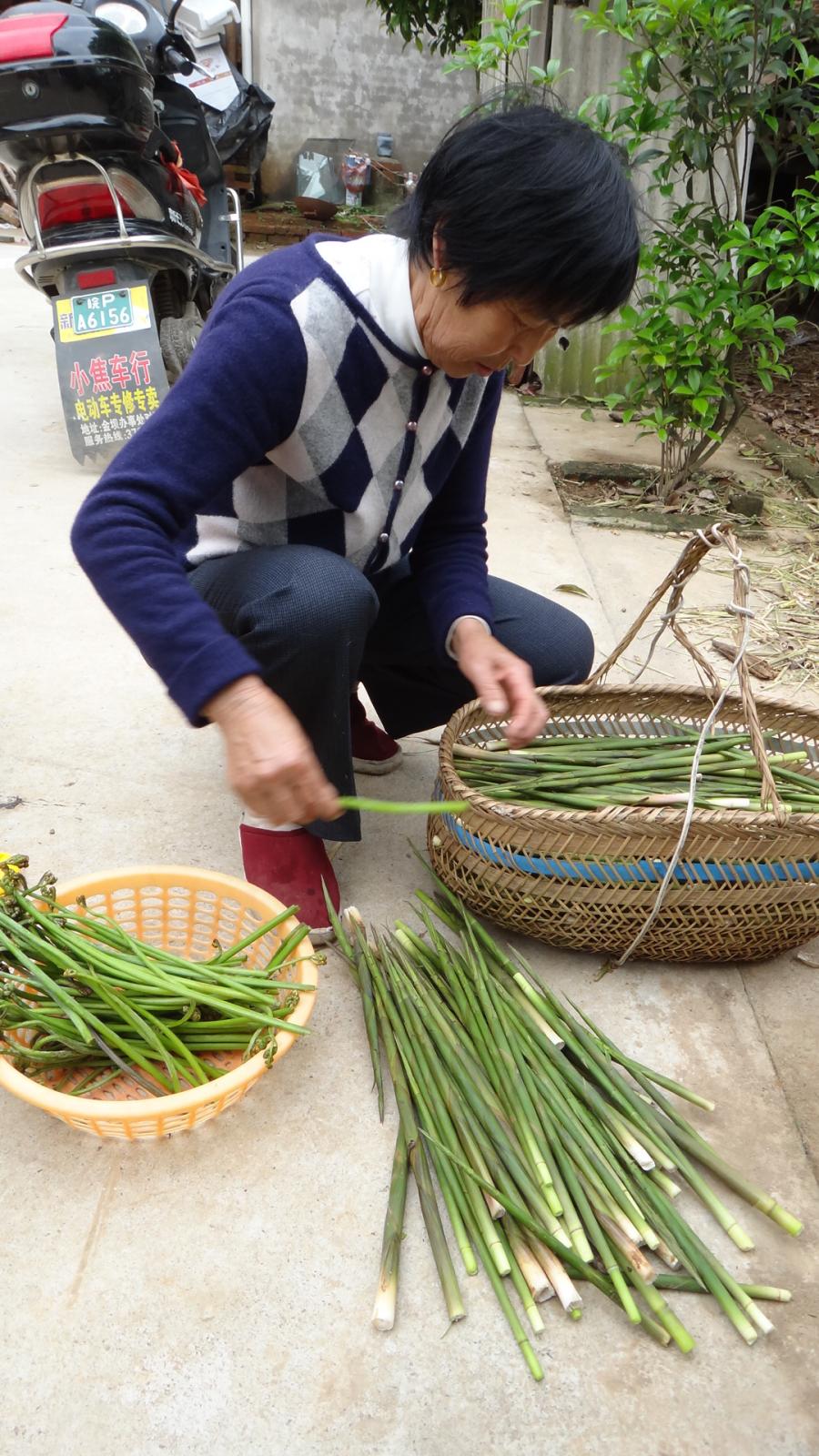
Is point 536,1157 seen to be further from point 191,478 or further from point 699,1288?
point 191,478

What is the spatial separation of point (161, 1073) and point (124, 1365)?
12.7 inches

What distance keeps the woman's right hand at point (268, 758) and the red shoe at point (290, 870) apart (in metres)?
0.48

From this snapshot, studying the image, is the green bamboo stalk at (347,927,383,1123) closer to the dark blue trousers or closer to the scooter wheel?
A: the dark blue trousers

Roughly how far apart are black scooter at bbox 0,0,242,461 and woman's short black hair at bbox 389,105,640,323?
7.77 ft

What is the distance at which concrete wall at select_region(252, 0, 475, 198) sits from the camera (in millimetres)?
8875

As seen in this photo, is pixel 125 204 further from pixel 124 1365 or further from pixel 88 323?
pixel 124 1365

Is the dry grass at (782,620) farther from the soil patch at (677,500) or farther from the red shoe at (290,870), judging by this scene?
the red shoe at (290,870)

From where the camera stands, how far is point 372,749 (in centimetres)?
217

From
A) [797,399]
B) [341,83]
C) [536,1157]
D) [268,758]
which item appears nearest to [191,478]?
[268,758]

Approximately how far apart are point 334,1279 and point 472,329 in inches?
45.0

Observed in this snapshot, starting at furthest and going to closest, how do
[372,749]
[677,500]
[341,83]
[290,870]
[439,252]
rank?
1. [341,83]
2. [677,500]
3. [372,749]
4. [290,870]
5. [439,252]

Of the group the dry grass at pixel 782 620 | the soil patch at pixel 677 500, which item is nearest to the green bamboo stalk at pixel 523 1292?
the dry grass at pixel 782 620

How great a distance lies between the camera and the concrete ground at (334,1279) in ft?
3.45

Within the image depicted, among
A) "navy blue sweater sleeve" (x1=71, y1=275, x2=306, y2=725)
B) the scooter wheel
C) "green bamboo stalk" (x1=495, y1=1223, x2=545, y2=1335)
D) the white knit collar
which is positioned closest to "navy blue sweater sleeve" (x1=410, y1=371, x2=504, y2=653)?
the white knit collar
